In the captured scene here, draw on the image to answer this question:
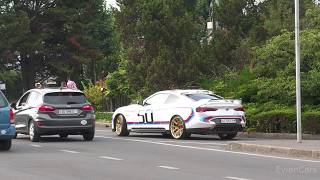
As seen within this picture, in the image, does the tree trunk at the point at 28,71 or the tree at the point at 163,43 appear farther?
the tree trunk at the point at 28,71

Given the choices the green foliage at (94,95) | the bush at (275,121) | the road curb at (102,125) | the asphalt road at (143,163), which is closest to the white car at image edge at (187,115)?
the asphalt road at (143,163)

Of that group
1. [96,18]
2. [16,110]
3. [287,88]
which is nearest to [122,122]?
[16,110]

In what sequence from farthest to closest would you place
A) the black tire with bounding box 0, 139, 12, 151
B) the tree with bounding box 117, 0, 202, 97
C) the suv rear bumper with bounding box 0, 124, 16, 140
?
the tree with bounding box 117, 0, 202, 97
the black tire with bounding box 0, 139, 12, 151
the suv rear bumper with bounding box 0, 124, 16, 140

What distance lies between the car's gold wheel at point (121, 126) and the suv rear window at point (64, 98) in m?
2.33

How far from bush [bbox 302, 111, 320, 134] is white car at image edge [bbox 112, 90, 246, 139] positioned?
1950mm

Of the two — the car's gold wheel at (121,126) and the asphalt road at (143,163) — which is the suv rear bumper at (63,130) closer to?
the asphalt road at (143,163)

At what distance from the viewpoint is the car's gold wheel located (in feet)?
70.8

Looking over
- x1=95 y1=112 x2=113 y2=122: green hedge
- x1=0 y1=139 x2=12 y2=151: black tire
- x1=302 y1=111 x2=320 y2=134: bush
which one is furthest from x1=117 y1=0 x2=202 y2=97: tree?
x1=0 y1=139 x2=12 y2=151: black tire

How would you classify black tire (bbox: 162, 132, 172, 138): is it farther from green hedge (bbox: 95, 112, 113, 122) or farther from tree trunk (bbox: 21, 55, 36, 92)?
tree trunk (bbox: 21, 55, 36, 92)

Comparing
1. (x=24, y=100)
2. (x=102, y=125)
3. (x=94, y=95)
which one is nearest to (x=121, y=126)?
(x=24, y=100)

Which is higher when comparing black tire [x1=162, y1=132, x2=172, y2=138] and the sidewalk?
black tire [x1=162, y1=132, x2=172, y2=138]

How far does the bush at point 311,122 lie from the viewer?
19938 mm

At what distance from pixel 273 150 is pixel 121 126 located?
7495 millimetres

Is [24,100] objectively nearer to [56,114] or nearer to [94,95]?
[56,114]
